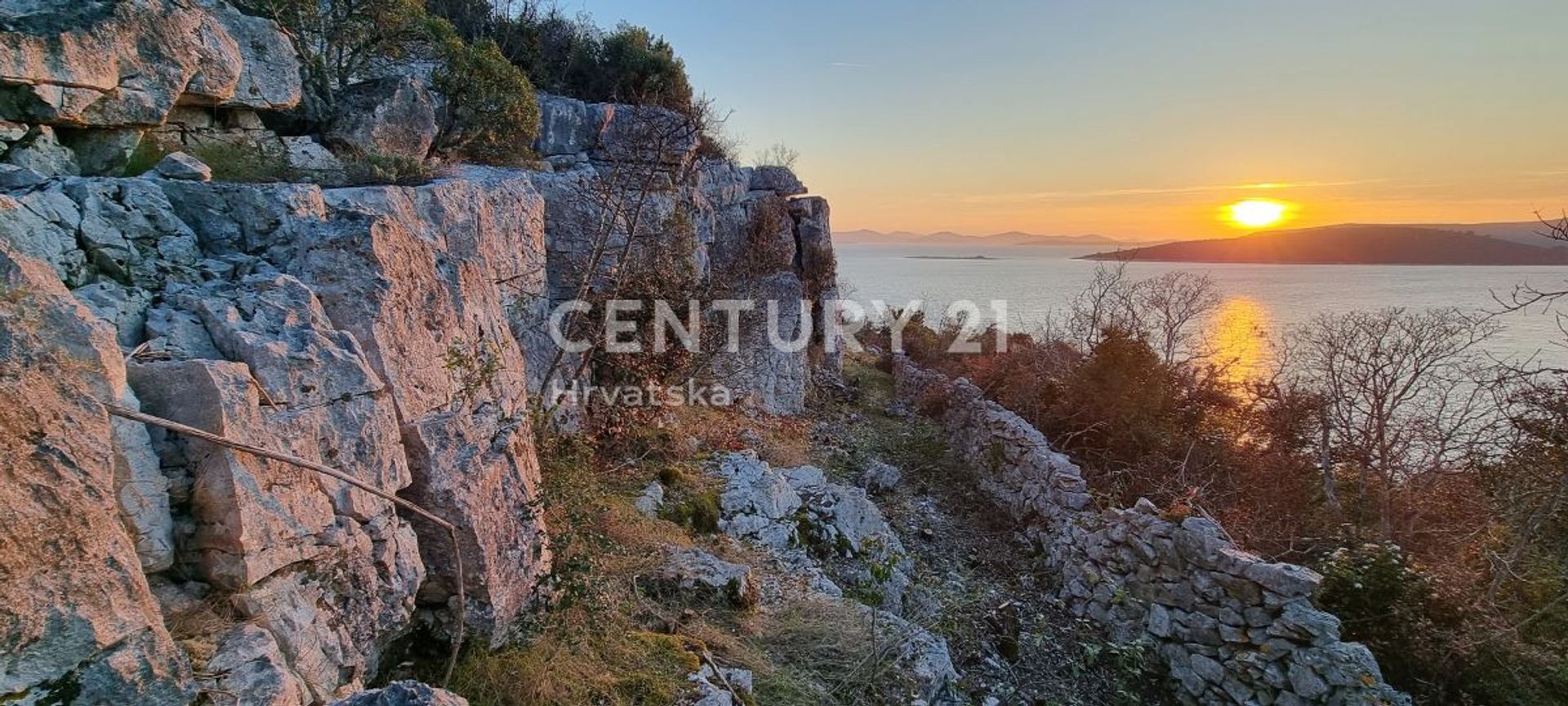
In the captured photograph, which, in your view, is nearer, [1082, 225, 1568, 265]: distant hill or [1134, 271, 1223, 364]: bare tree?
[1134, 271, 1223, 364]: bare tree

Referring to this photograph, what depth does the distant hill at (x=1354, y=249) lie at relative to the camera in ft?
65.1

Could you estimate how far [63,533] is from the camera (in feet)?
4.74

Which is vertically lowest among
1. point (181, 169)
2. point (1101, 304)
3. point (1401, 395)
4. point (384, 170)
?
point (1401, 395)

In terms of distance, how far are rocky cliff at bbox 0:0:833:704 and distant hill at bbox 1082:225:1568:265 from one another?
16.5 meters

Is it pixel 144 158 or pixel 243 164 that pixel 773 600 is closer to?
pixel 243 164

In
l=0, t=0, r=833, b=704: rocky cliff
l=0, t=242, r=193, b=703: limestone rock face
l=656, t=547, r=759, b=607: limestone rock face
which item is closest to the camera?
l=0, t=242, r=193, b=703: limestone rock face

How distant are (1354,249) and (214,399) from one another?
124 ft

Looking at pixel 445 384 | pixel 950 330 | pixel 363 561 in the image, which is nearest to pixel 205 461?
pixel 363 561

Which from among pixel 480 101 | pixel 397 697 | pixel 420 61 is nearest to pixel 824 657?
pixel 397 697

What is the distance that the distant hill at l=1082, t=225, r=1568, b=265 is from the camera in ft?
65.1

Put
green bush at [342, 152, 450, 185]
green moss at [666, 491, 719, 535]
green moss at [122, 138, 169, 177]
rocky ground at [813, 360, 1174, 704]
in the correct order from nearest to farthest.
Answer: green moss at [122, 138, 169, 177] → green bush at [342, 152, 450, 185] → rocky ground at [813, 360, 1174, 704] → green moss at [666, 491, 719, 535]

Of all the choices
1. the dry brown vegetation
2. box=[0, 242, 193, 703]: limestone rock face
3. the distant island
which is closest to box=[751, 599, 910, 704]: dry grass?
box=[0, 242, 193, 703]: limestone rock face

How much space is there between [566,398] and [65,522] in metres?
5.57

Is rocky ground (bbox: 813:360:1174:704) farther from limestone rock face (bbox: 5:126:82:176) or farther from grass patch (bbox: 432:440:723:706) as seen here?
limestone rock face (bbox: 5:126:82:176)
